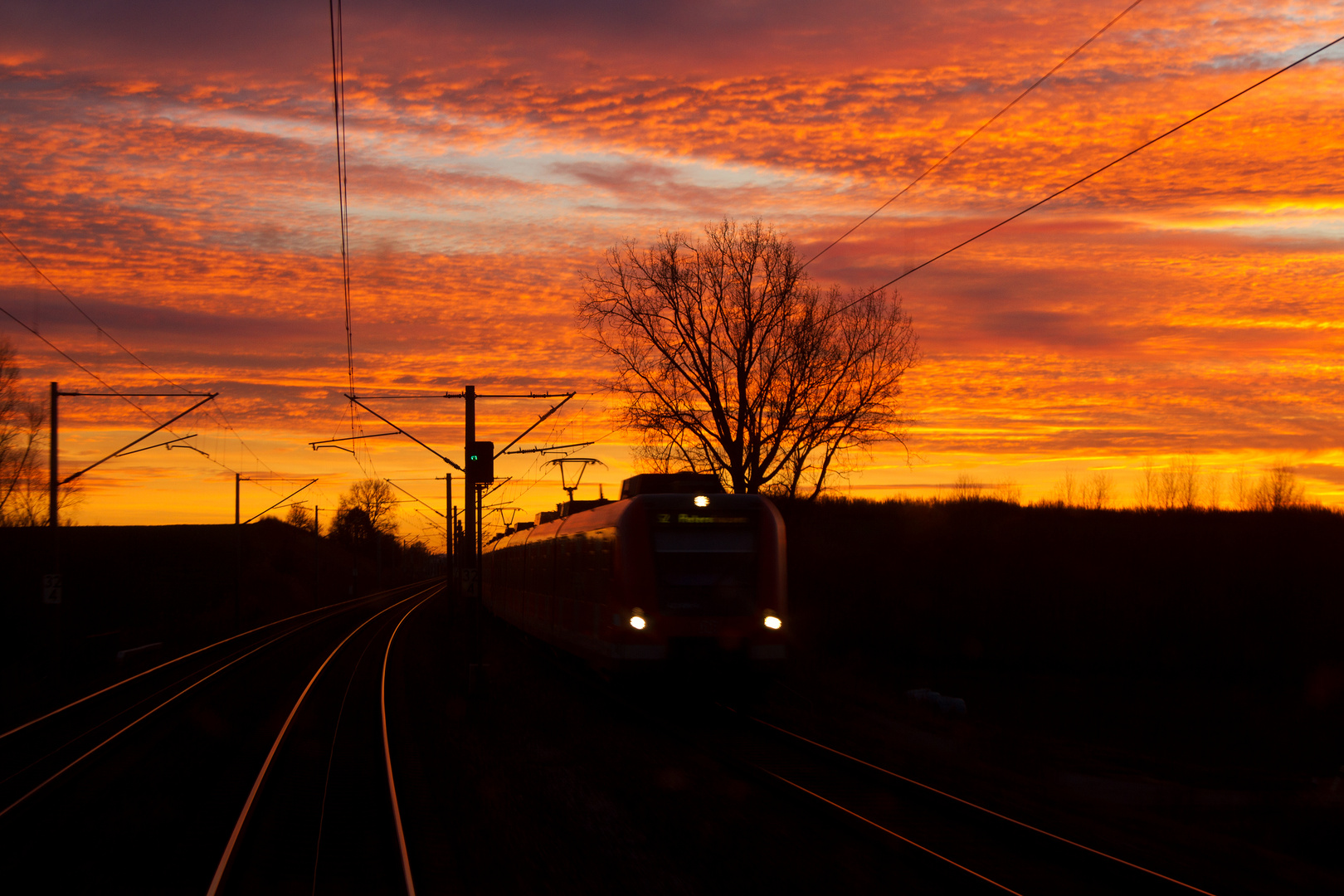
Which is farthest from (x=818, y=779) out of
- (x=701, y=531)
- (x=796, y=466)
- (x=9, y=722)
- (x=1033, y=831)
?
(x=796, y=466)

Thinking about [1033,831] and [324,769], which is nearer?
[1033,831]

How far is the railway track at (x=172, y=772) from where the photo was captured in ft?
26.9

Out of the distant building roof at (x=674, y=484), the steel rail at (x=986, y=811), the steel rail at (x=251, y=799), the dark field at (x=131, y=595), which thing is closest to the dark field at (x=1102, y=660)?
the steel rail at (x=986, y=811)

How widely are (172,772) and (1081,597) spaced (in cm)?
3497

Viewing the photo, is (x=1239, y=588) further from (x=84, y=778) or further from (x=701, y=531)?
(x=84, y=778)

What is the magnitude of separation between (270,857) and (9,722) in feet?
43.8

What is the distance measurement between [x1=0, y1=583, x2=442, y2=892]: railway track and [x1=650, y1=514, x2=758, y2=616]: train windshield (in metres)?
4.54

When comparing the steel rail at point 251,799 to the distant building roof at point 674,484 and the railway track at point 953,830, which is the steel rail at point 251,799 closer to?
the railway track at point 953,830

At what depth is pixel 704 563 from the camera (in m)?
15.4

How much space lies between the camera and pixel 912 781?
10.6 m

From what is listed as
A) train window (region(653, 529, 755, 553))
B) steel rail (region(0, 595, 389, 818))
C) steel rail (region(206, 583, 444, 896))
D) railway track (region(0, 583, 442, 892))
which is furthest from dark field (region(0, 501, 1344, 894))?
steel rail (region(0, 595, 389, 818))

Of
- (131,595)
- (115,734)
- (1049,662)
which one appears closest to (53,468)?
(115,734)

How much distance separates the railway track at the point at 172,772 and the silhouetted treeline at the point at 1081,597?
1605 cm

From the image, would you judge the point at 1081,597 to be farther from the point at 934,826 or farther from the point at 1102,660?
the point at 934,826
